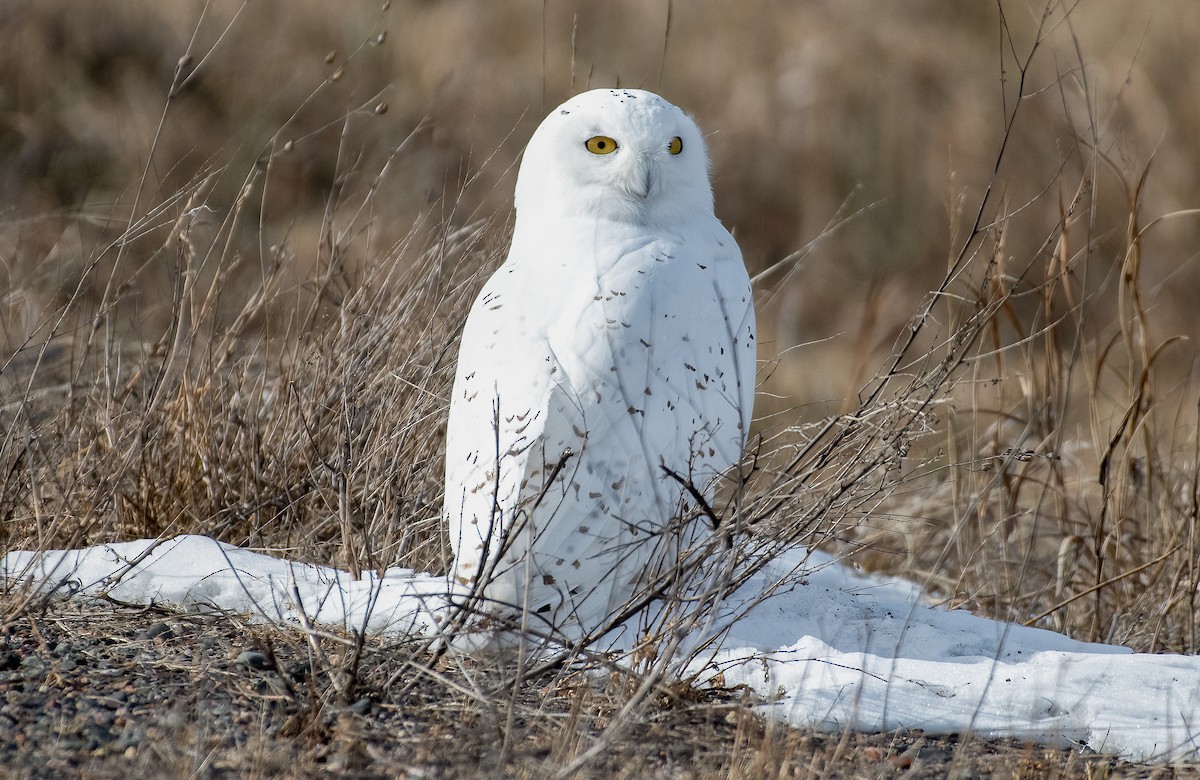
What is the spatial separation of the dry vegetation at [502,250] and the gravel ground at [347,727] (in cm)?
3

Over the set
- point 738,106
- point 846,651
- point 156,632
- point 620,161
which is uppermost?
point 738,106

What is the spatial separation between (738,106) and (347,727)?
910cm

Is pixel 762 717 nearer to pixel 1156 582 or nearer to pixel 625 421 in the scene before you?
pixel 625 421

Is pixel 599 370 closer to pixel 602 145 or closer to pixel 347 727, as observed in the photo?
pixel 602 145

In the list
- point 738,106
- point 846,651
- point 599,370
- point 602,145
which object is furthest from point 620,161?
point 738,106

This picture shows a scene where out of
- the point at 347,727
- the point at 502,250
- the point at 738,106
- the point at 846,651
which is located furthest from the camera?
the point at 738,106

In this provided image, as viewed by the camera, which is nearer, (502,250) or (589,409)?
(589,409)

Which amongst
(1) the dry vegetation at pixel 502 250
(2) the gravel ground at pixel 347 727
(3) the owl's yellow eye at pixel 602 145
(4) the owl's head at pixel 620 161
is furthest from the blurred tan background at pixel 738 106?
(2) the gravel ground at pixel 347 727

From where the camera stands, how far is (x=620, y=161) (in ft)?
9.32

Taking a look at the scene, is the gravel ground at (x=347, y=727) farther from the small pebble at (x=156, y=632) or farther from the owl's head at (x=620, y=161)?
the owl's head at (x=620, y=161)

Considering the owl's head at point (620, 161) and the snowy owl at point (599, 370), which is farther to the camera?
the owl's head at point (620, 161)

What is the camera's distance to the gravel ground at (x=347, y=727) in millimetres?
2004

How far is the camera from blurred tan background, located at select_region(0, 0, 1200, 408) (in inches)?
371

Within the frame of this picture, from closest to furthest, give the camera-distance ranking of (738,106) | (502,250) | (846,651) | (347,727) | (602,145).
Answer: (347,727)
(846,651)
(602,145)
(502,250)
(738,106)
